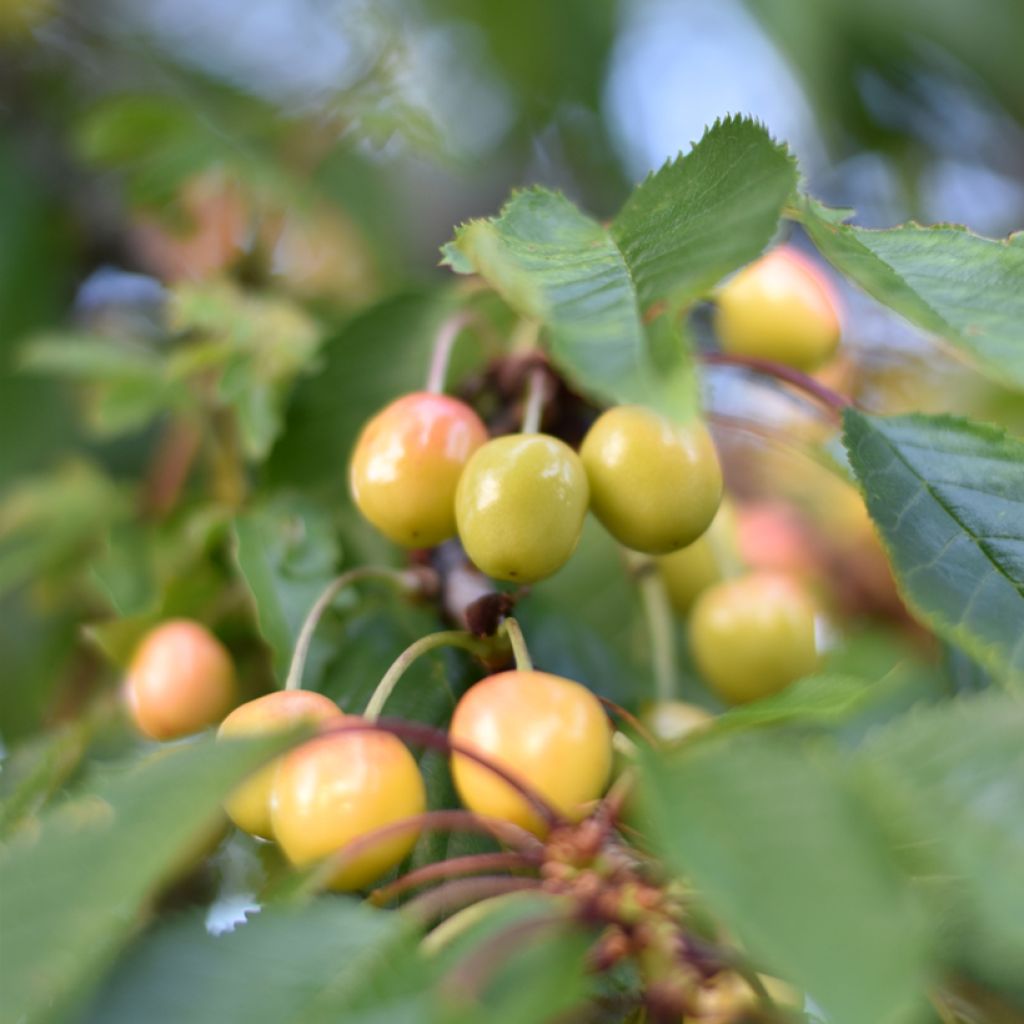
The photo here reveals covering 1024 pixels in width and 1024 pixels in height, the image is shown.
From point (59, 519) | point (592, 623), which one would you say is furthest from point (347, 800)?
point (59, 519)

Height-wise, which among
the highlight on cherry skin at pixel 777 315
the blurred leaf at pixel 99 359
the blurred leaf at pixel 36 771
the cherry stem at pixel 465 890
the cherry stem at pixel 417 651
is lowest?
the blurred leaf at pixel 36 771

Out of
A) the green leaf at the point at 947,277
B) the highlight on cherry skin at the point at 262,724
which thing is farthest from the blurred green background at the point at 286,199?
the green leaf at the point at 947,277

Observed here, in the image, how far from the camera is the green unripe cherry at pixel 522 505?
0.49 meters

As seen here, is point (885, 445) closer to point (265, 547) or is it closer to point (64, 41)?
point (265, 547)

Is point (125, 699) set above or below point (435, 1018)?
below

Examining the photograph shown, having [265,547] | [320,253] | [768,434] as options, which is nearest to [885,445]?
[768,434]

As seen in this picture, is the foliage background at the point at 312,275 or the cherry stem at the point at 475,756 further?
the foliage background at the point at 312,275

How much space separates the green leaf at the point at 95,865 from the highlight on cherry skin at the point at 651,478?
210 millimetres

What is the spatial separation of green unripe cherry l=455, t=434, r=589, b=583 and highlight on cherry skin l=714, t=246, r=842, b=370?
31 centimetres

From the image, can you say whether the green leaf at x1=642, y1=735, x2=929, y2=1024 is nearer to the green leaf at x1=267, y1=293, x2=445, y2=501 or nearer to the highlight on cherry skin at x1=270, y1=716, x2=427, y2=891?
the highlight on cherry skin at x1=270, y1=716, x2=427, y2=891

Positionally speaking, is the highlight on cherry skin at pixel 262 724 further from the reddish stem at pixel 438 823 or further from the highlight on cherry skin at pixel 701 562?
the highlight on cherry skin at pixel 701 562

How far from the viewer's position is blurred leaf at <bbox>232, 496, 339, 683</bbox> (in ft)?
2.02

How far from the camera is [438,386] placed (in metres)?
0.62

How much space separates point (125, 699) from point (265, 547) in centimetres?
16
